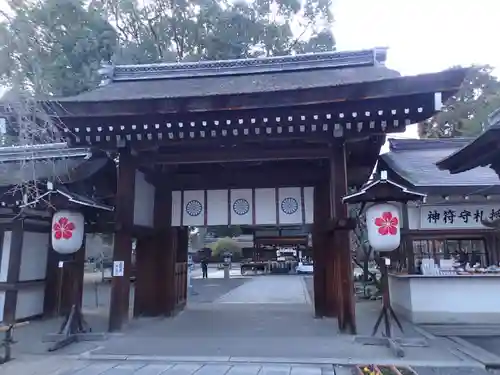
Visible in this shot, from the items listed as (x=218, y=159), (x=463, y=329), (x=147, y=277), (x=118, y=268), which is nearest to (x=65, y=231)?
(x=118, y=268)

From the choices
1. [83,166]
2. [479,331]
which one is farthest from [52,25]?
[479,331]

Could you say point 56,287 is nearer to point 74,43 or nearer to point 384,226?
point 384,226

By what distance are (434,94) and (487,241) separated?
4.77m

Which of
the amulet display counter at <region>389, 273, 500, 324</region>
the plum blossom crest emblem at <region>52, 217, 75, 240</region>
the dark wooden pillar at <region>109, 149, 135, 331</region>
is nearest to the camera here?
the plum blossom crest emblem at <region>52, 217, 75, 240</region>

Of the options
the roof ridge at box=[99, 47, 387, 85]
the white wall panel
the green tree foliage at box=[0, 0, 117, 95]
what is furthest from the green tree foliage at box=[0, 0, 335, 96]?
the white wall panel

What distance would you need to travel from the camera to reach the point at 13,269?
8.72 meters

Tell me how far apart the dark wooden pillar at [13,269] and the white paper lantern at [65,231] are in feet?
7.57

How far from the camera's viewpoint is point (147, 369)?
5312 mm

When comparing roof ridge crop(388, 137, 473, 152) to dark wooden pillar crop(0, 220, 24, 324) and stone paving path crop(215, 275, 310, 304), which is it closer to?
stone paving path crop(215, 275, 310, 304)

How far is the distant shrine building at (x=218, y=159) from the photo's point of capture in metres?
6.98

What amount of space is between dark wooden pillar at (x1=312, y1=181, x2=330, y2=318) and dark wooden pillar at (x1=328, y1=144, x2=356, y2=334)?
4.16ft

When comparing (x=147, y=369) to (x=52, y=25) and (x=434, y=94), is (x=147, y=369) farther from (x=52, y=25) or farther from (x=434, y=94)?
(x=52, y=25)

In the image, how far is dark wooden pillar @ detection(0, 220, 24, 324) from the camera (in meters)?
8.51

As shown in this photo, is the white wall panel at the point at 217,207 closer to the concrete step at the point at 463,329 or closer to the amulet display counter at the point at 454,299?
the amulet display counter at the point at 454,299
